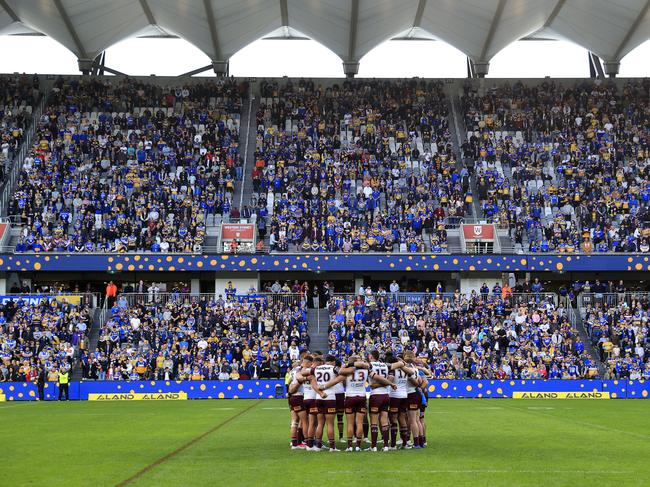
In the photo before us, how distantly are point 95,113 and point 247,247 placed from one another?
61.4 ft

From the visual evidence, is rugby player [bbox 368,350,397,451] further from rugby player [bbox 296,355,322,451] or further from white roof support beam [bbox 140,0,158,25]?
white roof support beam [bbox 140,0,158,25]

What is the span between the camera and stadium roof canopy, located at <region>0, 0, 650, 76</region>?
66062 millimetres

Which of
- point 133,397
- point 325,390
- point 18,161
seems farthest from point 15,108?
point 325,390

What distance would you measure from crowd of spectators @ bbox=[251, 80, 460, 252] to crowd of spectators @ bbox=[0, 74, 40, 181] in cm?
1546

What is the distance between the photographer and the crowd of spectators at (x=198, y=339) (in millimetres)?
44969

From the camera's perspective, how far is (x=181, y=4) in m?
65.5

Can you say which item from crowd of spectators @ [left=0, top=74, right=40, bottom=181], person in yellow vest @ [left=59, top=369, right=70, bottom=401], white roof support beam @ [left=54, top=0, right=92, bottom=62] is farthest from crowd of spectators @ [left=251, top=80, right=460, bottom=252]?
person in yellow vest @ [left=59, top=369, right=70, bottom=401]

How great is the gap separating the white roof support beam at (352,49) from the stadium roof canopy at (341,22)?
2.8 inches

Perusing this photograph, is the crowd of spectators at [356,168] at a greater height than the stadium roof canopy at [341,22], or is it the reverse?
the stadium roof canopy at [341,22]

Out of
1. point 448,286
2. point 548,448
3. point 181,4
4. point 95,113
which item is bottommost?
point 548,448

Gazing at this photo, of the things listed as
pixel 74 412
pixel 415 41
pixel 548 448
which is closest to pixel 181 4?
pixel 415 41

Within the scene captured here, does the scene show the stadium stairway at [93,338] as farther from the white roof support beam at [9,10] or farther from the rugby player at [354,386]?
the rugby player at [354,386]

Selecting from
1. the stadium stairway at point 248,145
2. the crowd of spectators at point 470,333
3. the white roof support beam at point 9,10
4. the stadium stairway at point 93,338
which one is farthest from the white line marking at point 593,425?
the white roof support beam at point 9,10

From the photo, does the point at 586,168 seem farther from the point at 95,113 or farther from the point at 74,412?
the point at 74,412
